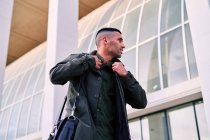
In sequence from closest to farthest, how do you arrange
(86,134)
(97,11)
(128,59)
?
(86,134)
(128,59)
(97,11)

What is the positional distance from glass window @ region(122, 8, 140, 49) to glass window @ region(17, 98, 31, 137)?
7.58 m

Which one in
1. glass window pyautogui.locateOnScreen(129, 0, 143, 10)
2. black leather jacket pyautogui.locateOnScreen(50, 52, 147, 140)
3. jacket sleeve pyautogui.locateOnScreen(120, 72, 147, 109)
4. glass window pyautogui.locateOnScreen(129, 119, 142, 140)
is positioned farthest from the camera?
glass window pyautogui.locateOnScreen(129, 0, 143, 10)

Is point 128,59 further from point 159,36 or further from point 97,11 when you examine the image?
point 97,11

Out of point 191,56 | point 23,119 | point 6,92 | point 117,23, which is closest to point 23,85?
point 6,92

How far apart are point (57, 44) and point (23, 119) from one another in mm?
9532

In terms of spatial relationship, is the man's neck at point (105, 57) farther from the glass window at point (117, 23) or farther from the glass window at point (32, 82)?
the glass window at point (32, 82)

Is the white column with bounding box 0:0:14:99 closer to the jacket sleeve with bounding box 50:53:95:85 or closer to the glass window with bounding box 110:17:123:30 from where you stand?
the glass window with bounding box 110:17:123:30

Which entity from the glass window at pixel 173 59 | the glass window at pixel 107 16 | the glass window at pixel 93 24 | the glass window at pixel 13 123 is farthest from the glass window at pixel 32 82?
the glass window at pixel 173 59

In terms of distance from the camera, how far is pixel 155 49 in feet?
37.0

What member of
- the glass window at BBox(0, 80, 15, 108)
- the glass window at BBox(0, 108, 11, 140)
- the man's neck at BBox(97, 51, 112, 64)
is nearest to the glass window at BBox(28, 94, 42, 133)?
the glass window at BBox(0, 108, 11, 140)

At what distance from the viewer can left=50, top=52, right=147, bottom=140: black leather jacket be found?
2609 millimetres

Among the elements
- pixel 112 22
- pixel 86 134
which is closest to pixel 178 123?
pixel 112 22

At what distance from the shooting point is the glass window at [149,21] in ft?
39.3

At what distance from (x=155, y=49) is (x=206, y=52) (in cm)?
357
